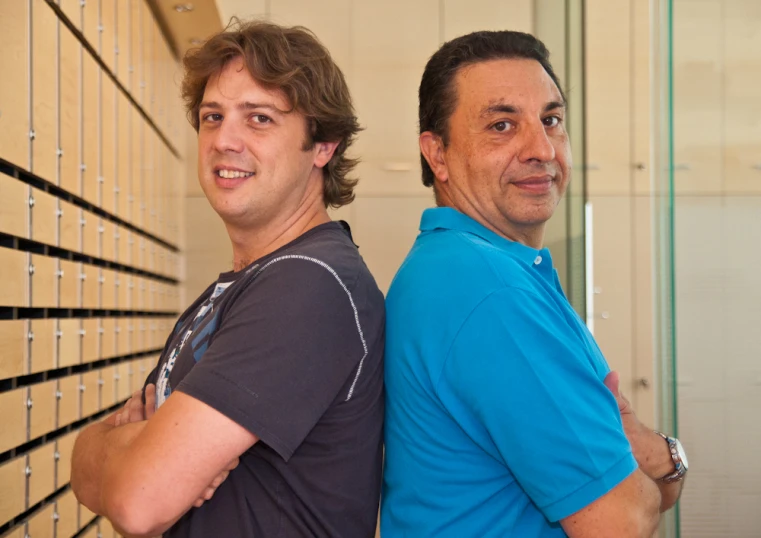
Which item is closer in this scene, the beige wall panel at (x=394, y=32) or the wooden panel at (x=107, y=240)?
the wooden panel at (x=107, y=240)

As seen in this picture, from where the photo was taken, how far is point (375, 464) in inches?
48.3

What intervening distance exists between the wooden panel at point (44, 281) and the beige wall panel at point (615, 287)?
3006mm

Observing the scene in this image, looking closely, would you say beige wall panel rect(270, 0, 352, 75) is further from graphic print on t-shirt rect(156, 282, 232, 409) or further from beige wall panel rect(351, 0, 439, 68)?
graphic print on t-shirt rect(156, 282, 232, 409)

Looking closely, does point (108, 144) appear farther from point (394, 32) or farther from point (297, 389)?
point (297, 389)

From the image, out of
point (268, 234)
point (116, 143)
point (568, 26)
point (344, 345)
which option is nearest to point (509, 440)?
point (344, 345)

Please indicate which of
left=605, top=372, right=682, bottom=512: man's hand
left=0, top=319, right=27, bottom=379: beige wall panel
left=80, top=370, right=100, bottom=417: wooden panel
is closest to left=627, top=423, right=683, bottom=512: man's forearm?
left=605, top=372, right=682, bottom=512: man's hand

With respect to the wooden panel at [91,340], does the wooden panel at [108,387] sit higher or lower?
lower

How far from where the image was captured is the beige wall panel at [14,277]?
7.47 feet

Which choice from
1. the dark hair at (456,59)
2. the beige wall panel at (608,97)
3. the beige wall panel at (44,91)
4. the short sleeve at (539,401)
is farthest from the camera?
the beige wall panel at (608,97)

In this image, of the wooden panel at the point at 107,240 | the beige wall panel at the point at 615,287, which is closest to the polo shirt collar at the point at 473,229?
the wooden panel at the point at 107,240

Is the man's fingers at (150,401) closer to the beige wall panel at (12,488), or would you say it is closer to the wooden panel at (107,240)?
the beige wall panel at (12,488)

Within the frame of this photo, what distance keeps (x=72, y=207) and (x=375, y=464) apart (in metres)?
2.13

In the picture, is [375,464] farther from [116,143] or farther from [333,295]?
[116,143]

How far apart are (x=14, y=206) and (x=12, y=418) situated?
0.61 m
